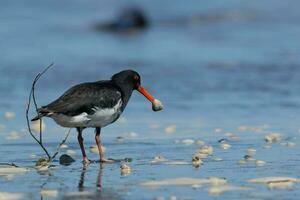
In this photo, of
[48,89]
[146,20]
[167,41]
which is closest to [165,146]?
[48,89]

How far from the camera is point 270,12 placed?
31.5m

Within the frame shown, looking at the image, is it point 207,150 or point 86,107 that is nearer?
point 86,107

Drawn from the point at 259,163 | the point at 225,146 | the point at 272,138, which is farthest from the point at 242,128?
the point at 259,163

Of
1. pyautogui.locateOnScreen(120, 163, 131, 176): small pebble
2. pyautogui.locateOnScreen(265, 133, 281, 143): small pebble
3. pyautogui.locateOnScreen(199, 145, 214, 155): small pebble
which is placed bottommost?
pyautogui.locateOnScreen(120, 163, 131, 176): small pebble

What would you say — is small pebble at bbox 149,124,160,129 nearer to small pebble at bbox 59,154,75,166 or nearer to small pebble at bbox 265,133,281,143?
small pebble at bbox 265,133,281,143

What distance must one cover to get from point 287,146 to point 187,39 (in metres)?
15.0

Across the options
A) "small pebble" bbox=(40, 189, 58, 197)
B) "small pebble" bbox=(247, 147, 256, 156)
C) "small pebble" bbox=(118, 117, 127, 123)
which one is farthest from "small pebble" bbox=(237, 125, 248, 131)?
"small pebble" bbox=(40, 189, 58, 197)

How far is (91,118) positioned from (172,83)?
6.95 m

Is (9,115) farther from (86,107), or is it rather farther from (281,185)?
(281,185)

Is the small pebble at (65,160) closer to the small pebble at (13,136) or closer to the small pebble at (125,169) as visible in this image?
the small pebble at (125,169)

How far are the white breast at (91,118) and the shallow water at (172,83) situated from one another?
1.42 feet

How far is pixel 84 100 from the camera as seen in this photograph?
9344 mm

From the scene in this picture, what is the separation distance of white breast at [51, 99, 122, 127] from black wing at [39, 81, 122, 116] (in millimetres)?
42

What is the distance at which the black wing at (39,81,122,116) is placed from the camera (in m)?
9.21
